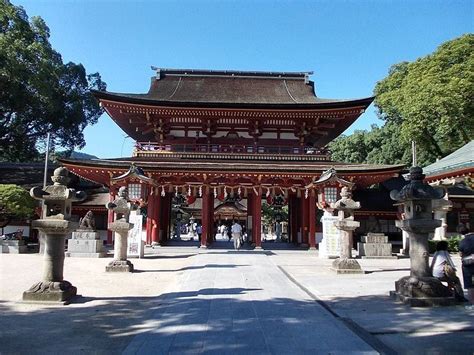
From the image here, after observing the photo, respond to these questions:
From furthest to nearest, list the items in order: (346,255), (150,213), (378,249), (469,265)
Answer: (150,213) < (378,249) < (346,255) < (469,265)

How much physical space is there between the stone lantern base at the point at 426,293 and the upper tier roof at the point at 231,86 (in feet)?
63.9

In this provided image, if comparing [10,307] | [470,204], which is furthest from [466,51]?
[10,307]

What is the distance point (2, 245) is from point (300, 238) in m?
17.4

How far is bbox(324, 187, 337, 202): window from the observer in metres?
21.9

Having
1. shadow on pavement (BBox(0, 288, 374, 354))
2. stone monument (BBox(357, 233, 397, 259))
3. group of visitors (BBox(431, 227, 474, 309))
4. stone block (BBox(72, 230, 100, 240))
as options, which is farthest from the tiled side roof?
stone block (BBox(72, 230, 100, 240))

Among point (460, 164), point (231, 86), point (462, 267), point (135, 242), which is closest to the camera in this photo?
point (462, 267)

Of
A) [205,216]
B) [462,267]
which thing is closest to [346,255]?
[462,267]

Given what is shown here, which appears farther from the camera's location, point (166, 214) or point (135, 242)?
point (166, 214)

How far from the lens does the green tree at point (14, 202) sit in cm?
2139

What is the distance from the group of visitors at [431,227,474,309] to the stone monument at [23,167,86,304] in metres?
8.22

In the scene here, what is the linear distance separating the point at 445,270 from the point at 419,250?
2.10ft

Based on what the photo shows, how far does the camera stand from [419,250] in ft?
29.4

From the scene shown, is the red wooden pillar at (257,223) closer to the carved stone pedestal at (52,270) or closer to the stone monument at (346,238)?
the stone monument at (346,238)

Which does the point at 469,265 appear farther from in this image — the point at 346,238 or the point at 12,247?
the point at 12,247
